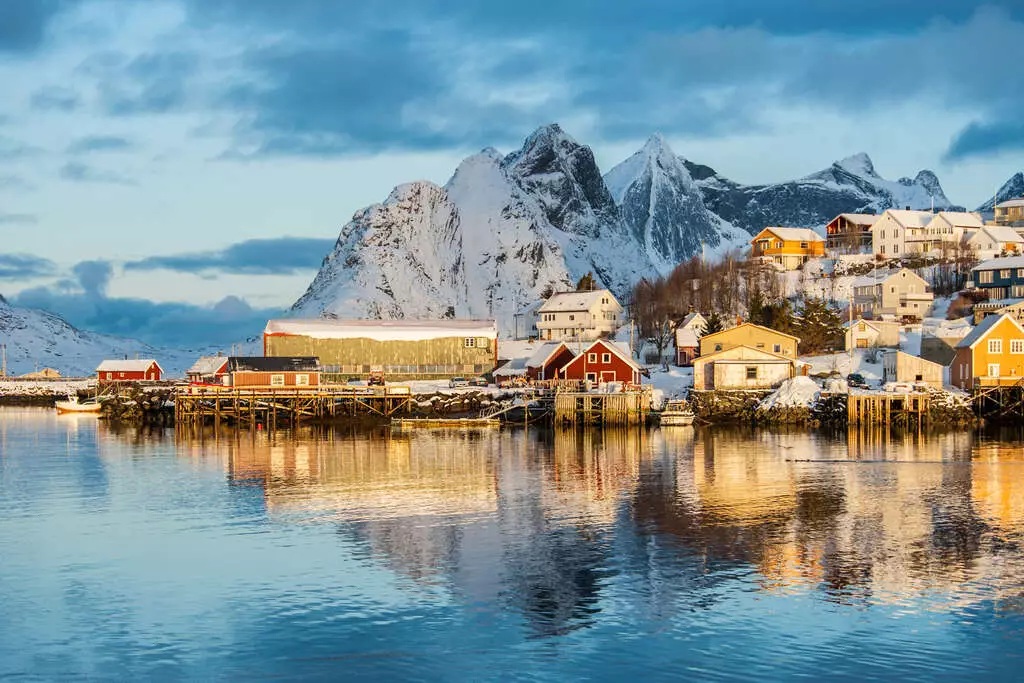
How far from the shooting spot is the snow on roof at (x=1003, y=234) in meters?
128

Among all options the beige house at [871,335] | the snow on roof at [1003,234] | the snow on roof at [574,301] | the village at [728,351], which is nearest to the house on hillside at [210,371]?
the village at [728,351]

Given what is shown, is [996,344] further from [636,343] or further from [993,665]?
[993,665]

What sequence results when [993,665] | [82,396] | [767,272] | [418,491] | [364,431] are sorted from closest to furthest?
[993,665] < [418,491] < [364,431] < [82,396] < [767,272]

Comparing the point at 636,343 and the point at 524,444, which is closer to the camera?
the point at 524,444

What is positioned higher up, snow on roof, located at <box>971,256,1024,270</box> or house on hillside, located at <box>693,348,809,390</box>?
snow on roof, located at <box>971,256,1024,270</box>

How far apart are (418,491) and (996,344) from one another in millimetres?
48349

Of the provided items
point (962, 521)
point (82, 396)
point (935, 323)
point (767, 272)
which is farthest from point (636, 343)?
point (962, 521)

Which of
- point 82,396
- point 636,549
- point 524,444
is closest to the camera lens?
point 636,549

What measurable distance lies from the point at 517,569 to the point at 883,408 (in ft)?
161

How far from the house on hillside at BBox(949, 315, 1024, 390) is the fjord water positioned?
2361cm

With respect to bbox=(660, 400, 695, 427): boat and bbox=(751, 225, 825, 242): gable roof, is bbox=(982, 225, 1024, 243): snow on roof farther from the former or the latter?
bbox=(660, 400, 695, 427): boat

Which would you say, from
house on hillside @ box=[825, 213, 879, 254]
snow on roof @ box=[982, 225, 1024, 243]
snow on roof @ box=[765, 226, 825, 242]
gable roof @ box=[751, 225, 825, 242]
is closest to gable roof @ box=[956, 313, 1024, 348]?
snow on roof @ box=[982, 225, 1024, 243]

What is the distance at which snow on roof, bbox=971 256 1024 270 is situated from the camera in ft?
364

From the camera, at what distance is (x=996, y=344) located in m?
75.9
